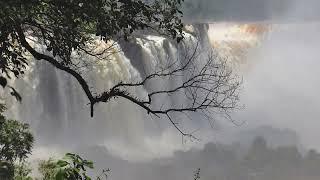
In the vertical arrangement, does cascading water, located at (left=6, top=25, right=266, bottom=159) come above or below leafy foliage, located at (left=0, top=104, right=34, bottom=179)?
above

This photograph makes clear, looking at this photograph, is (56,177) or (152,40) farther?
(152,40)

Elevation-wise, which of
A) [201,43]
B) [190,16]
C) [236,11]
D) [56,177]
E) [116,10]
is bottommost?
[56,177]

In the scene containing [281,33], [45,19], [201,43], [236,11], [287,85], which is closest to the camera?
[45,19]

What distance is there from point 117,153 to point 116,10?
1919cm

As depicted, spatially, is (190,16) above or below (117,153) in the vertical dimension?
above

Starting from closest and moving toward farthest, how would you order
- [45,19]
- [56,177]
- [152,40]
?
[56,177] → [45,19] → [152,40]

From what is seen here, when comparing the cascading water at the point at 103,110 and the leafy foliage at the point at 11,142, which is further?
the cascading water at the point at 103,110

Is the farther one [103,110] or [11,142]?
[103,110]

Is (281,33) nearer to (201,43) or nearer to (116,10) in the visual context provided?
(201,43)

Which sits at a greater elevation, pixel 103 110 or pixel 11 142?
pixel 103 110

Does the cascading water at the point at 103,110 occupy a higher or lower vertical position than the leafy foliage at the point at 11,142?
higher

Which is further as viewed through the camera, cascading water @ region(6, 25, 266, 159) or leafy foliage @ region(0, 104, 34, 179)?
cascading water @ region(6, 25, 266, 159)

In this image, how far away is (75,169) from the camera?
3.70m

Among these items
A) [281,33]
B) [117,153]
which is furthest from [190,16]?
[117,153]
